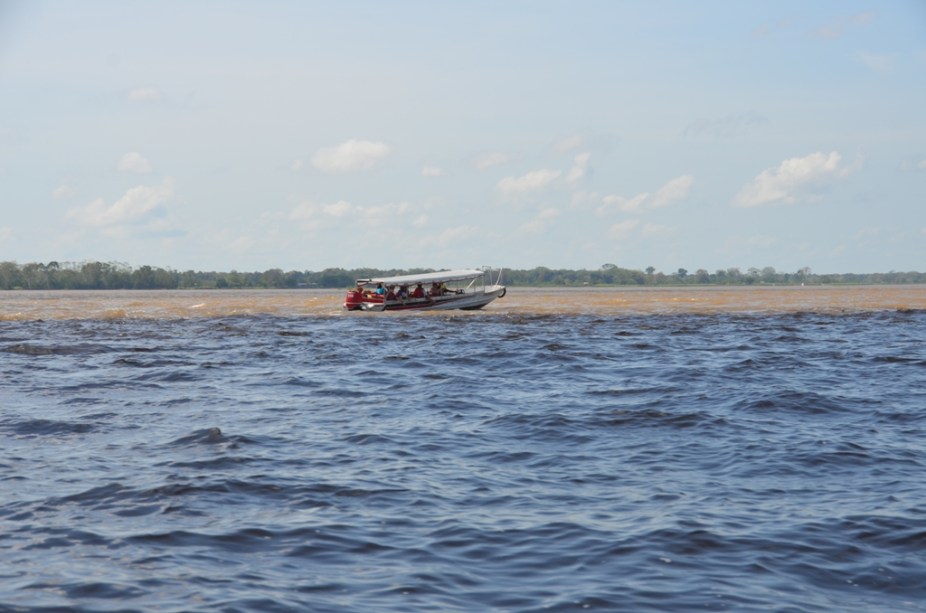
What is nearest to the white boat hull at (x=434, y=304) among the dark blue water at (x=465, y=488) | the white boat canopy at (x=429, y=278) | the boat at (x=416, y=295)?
the boat at (x=416, y=295)

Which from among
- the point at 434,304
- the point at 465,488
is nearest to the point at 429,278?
the point at 434,304

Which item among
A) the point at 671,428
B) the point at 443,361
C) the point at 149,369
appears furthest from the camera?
the point at 443,361

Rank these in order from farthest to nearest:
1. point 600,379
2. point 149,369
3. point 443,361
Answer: point 443,361, point 149,369, point 600,379

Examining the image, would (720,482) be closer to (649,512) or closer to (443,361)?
(649,512)

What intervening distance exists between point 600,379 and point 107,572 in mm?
17865

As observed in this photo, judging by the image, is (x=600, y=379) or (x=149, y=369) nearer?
(x=600, y=379)

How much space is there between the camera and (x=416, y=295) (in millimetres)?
65750

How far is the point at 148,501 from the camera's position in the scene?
12609 millimetres

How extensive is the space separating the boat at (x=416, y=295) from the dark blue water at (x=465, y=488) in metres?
35.9

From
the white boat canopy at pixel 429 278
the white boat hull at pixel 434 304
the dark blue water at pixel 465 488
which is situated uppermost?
the white boat canopy at pixel 429 278

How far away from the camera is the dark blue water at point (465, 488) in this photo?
935 centimetres


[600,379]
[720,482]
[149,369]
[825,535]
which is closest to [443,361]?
[600,379]

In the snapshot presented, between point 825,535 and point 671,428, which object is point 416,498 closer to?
point 825,535

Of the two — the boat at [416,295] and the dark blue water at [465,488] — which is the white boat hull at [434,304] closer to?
the boat at [416,295]
